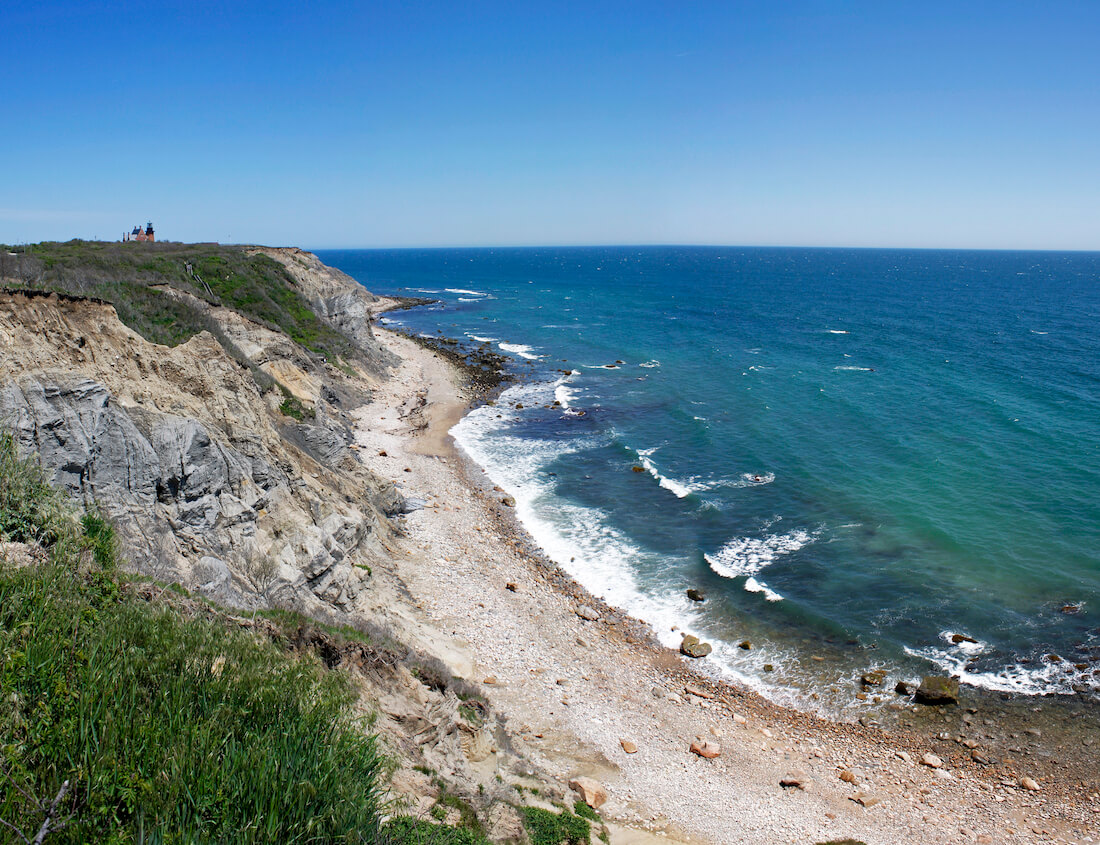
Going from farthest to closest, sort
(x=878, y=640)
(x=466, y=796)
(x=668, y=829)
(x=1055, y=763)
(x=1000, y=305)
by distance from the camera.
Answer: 1. (x=1000, y=305)
2. (x=878, y=640)
3. (x=1055, y=763)
4. (x=668, y=829)
5. (x=466, y=796)

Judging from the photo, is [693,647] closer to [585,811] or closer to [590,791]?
[590,791]

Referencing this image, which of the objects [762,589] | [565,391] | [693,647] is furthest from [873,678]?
[565,391]

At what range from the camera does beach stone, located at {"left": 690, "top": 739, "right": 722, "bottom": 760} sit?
19938 millimetres

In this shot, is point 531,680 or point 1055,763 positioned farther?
point 531,680

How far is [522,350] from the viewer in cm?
8388

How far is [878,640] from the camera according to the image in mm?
25875

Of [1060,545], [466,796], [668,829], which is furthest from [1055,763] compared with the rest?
[466,796]

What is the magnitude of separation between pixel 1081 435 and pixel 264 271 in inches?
2876

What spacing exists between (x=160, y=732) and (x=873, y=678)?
80.8 feet

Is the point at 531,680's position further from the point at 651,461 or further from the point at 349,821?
the point at 651,461

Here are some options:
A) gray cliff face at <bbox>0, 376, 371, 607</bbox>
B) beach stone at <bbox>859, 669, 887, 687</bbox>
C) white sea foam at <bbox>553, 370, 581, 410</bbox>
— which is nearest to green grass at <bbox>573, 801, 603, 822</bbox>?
gray cliff face at <bbox>0, 376, 371, 607</bbox>

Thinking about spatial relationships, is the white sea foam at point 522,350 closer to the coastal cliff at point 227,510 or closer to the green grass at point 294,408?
the green grass at point 294,408

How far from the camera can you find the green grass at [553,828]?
13242 millimetres

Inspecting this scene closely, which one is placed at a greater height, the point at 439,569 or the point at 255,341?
the point at 255,341
